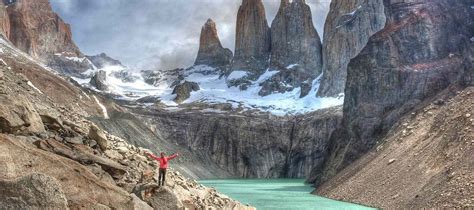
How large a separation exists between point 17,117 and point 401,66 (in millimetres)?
68378

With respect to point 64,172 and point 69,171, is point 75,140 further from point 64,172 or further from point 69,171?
point 64,172

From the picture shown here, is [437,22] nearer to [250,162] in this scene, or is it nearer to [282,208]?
[282,208]

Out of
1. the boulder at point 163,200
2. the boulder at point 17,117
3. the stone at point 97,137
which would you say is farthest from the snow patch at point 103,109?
the boulder at point 163,200

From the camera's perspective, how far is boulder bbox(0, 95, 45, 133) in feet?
63.2

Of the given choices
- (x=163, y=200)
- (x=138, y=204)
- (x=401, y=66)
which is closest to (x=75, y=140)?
(x=163, y=200)

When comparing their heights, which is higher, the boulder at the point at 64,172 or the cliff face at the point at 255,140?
the boulder at the point at 64,172

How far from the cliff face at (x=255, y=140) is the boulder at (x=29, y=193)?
144 metres

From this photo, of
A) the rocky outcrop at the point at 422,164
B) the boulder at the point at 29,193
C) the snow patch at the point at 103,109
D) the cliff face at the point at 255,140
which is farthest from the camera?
the cliff face at the point at 255,140

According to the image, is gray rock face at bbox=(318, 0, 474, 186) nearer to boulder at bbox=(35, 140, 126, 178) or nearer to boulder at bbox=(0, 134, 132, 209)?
boulder at bbox=(35, 140, 126, 178)

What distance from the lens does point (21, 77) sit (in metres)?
35.6

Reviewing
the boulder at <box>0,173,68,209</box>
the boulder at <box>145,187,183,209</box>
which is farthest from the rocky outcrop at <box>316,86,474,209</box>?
the boulder at <box>0,173,68,209</box>

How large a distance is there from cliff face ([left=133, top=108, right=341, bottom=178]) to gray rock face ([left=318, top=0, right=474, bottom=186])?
73770mm

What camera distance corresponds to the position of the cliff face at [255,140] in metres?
162

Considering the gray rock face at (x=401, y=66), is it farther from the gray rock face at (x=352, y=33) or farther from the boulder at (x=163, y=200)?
the gray rock face at (x=352, y=33)
